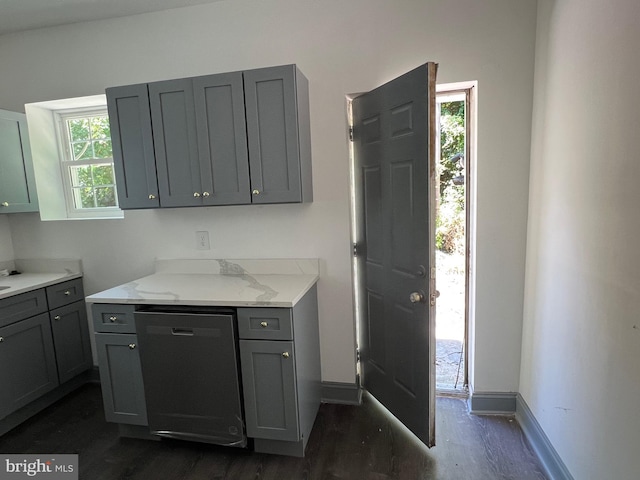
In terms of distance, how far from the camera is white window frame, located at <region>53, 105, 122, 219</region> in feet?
8.79

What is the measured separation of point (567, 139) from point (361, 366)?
1.81m

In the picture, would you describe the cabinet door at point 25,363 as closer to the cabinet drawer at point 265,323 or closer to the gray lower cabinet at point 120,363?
the gray lower cabinet at point 120,363

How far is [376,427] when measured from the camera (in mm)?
2076

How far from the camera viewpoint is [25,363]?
2262 mm

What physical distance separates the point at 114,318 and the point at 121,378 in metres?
0.37

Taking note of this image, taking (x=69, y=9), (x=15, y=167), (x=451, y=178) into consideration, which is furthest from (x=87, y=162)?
(x=451, y=178)

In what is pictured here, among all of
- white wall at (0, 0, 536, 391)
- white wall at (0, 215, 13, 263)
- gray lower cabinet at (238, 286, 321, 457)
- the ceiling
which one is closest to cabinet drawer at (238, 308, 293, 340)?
gray lower cabinet at (238, 286, 321, 457)

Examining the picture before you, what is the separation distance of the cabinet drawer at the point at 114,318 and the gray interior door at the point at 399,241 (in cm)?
142

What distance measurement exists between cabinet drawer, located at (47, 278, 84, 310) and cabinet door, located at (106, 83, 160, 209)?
3.07ft

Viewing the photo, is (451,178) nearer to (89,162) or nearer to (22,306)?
(89,162)

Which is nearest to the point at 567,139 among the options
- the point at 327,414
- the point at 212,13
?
the point at 327,414

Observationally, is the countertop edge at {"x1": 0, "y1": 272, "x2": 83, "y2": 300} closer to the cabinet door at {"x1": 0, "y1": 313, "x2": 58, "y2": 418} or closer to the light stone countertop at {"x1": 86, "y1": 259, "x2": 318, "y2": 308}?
the cabinet door at {"x1": 0, "y1": 313, "x2": 58, "y2": 418}

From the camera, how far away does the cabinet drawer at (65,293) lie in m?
2.44

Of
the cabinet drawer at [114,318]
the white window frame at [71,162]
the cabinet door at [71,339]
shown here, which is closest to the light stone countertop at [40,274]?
the cabinet door at [71,339]
